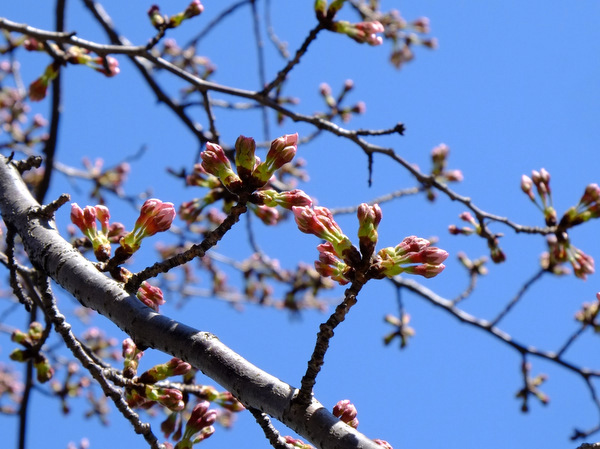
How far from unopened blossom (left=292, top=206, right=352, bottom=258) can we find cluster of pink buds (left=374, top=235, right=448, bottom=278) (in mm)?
128

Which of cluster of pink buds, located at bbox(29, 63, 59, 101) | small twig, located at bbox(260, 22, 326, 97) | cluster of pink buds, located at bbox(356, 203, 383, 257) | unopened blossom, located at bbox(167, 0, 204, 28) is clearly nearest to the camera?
cluster of pink buds, located at bbox(356, 203, 383, 257)

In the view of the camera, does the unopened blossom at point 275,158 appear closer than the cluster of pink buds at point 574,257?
Yes

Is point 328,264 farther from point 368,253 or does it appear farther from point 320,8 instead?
point 320,8

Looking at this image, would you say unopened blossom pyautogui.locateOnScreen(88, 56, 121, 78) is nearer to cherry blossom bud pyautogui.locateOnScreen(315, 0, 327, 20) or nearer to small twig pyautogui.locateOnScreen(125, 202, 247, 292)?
cherry blossom bud pyautogui.locateOnScreen(315, 0, 327, 20)

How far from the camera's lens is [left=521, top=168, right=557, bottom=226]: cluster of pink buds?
3.73 m

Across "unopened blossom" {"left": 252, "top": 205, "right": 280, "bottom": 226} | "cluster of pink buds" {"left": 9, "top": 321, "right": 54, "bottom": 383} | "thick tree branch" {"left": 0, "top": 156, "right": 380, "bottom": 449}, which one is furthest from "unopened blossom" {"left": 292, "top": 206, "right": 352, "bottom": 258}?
"cluster of pink buds" {"left": 9, "top": 321, "right": 54, "bottom": 383}

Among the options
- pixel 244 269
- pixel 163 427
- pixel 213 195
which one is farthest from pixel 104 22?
pixel 163 427

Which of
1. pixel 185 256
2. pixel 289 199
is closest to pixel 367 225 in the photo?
pixel 289 199

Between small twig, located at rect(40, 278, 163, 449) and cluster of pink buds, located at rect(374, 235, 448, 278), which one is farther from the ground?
cluster of pink buds, located at rect(374, 235, 448, 278)

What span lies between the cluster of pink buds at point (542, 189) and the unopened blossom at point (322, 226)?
2125mm

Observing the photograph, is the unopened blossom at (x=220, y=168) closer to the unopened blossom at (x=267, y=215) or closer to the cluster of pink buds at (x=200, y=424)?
the cluster of pink buds at (x=200, y=424)

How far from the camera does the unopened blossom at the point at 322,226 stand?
2.04 meters

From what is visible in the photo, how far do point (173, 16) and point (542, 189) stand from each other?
251 centimetres

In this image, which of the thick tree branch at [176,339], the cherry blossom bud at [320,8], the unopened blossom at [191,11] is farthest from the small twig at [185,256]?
the unopened blossom at [191,11]
